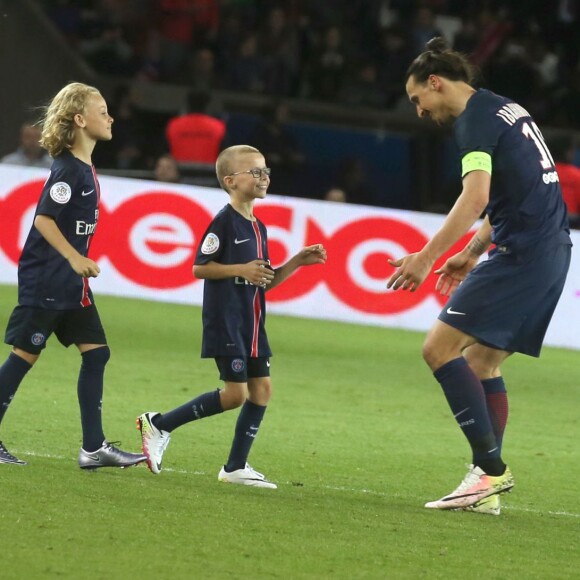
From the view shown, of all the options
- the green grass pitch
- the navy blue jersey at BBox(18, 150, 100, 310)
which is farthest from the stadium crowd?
the navy blue jersey at BBox(18, 150, 100, 310)

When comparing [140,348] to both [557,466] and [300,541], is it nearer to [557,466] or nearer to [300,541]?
[557,466]

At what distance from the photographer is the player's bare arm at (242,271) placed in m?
6.38

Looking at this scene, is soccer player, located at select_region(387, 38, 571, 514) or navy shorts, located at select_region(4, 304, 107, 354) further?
navy shorts, located at select_region(4, 304, 107, 354)

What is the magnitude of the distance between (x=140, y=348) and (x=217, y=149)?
5.19 metres

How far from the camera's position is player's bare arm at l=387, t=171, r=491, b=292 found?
5.71 meters

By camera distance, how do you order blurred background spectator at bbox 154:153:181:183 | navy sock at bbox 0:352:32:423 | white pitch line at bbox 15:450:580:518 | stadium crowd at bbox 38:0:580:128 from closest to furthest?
white pitch line at bbox 15:450:580:518 → navy sock at bbox 0:352:32:423 → blurred background spectator at bbox 154:153:181:183 → stadium crowd at bbox 38:0:580:128

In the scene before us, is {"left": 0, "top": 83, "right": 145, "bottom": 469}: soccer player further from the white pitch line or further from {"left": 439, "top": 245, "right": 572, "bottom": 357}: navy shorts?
{"left": 439, "top": 245, "right": 572, "bottom": 357}: navy shorts

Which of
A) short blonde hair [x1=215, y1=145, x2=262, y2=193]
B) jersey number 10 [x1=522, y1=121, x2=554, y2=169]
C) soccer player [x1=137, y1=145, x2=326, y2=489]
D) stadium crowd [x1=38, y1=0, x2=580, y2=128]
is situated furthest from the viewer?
stadium crowd [x1=38, y1=0, x2=580, y2=128]

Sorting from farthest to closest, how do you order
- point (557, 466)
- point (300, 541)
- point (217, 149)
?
point (217, 149), point (557, 466), point (300, 541)

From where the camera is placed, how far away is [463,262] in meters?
6.52

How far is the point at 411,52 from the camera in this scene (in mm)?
19531

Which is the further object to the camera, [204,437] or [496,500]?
[204,437]

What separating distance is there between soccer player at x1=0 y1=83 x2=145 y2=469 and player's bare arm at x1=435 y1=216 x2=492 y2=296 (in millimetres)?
1656

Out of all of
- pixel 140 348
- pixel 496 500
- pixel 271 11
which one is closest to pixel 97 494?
pixel 496 500
